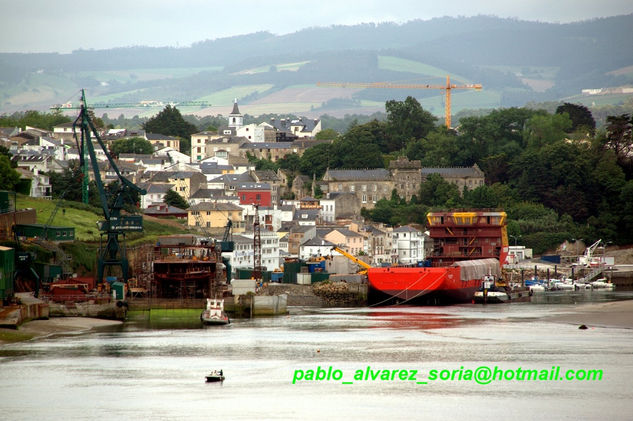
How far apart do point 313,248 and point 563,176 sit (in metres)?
44.5

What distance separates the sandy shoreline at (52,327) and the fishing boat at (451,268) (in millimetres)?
22211

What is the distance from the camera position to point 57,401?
39.5 m

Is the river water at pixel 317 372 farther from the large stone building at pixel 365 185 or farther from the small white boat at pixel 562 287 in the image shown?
the large stone building at pixel 365 185

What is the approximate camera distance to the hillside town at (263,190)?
115625 millimetres

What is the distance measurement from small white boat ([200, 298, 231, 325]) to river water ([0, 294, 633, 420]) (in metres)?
1.57

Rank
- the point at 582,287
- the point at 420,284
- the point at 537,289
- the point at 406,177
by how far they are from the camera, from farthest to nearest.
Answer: the point at 406,177 < the point at 582,287 < the point at 537,289 < the point at 420,284

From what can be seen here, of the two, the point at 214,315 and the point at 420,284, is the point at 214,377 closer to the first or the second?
the point at 214,315

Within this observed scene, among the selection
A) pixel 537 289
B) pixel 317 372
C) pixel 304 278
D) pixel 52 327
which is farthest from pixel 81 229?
pixel 317 372

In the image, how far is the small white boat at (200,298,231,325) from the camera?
215 feet

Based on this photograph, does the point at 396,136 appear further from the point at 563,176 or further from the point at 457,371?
the point at 457,371

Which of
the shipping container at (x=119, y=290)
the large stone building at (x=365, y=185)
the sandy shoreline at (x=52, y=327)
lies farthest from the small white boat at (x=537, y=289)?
the sandy shoreline at (x=52, y=327)

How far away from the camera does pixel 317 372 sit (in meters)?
45.1

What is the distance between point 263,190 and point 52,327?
73780 mm

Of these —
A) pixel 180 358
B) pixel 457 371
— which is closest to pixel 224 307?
pixel 180 358
